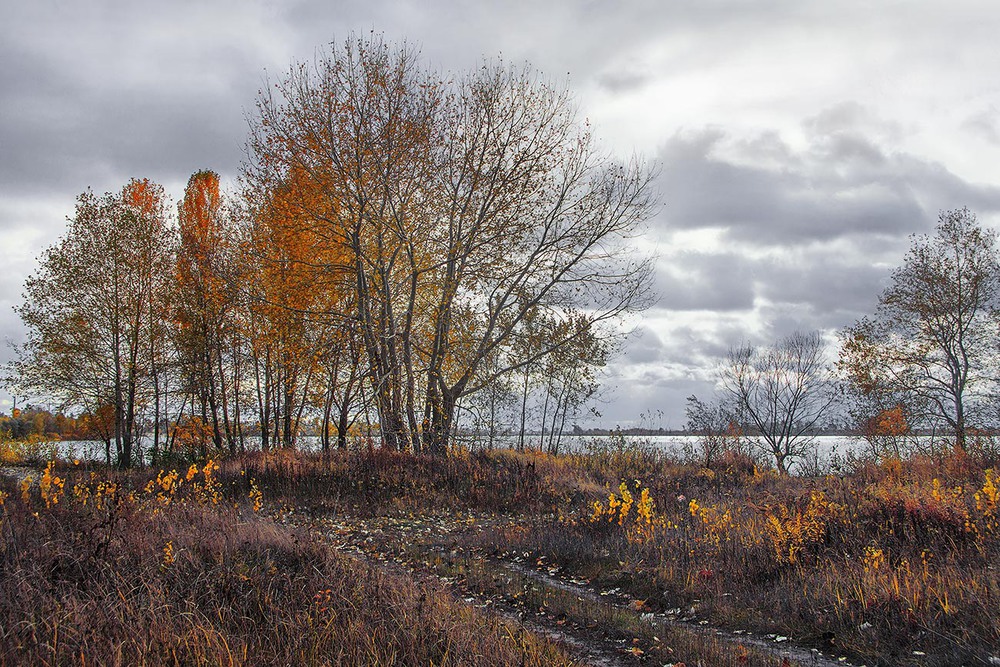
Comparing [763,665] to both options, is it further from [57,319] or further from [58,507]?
[57,319]

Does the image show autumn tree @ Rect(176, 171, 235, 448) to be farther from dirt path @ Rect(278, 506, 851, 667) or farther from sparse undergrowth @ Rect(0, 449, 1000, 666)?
dirt path @ Rect(278, 506, 851, 667)

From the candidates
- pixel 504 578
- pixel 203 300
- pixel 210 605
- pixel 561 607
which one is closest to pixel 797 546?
pixel 561 607

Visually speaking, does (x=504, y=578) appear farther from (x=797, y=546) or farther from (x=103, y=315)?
(x=103, y=315)

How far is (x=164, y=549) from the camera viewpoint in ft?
22.1

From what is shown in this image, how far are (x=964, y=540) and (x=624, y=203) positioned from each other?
13104mm

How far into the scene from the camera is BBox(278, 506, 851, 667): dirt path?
5.53m

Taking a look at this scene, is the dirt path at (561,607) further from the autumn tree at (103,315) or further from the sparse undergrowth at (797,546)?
the autumn tree at (103,315)

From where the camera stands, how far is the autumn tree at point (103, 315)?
26.8 metres

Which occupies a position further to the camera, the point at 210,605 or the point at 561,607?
the point at 561,607

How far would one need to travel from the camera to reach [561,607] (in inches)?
266

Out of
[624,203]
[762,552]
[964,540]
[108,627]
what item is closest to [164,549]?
[108,627]

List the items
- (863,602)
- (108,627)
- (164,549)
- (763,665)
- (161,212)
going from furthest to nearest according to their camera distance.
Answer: (161,212)
(164,549)
(863,602)
(763,665)
(108,627)

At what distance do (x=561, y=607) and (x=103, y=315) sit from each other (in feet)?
85.2

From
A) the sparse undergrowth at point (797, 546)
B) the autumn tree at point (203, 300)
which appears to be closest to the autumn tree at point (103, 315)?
the autumn tree at point (203, 300)
